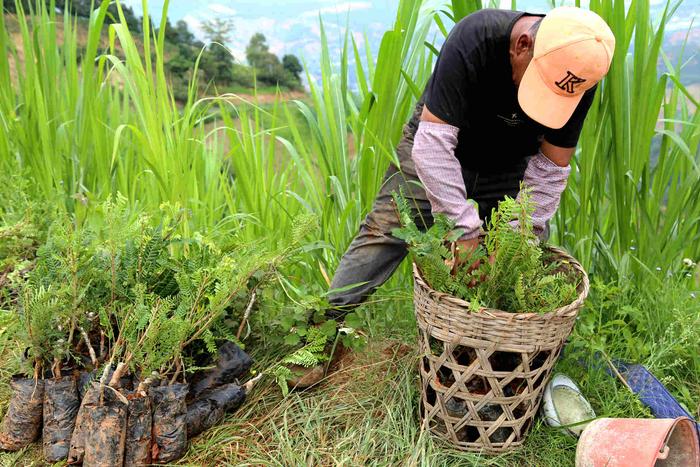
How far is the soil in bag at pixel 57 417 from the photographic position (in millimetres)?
1548

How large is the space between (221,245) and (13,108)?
1318mm

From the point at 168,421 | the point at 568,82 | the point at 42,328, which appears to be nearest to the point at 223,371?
the point at 168,421

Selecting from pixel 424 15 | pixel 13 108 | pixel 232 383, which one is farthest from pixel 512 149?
pixel 13 108

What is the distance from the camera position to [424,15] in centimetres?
197

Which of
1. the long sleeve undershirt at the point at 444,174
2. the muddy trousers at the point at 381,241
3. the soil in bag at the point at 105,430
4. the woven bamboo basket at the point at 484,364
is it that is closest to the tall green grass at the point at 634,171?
the muddy trousers at the point at 381,241

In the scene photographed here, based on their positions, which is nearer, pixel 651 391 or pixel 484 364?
pixel 484 364

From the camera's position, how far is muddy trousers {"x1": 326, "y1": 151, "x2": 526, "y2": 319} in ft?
6.02

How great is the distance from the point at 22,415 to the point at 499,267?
124 centimetres

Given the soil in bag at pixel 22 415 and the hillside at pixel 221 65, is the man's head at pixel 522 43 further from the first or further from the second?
the hillside at pixel 221 65

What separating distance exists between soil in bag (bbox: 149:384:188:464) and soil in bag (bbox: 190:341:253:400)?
0.14 meters

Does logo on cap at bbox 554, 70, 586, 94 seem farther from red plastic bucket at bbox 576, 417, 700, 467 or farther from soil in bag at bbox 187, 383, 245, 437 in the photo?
soil in bag at bbox 187, 383, 245, 437

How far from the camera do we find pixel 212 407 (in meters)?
1.65

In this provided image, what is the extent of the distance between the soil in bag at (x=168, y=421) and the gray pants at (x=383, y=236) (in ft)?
1.67

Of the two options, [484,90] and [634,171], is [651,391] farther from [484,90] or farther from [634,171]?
[484,90]
